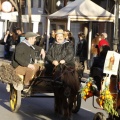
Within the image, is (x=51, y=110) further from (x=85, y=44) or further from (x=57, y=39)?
(x=85, y=44)

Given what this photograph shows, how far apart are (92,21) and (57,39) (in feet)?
46.1

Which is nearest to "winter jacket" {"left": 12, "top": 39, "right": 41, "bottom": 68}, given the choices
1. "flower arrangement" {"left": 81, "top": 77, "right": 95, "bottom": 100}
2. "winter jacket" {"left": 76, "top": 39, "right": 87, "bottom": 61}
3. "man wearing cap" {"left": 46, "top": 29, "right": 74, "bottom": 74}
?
"man wearing cap" {"left": 46, "top": 29, "right": 74, "bottom": 74}

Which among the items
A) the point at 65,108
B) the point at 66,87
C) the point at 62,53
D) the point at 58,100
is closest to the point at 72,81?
the point at 66,87

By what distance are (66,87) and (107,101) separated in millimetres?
2345

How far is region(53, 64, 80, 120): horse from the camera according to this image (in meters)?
10.5

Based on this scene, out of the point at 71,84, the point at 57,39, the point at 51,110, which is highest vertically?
the point at 57,39

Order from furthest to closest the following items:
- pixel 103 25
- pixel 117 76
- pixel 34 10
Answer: pixel 34 10 → pixel 103 25 → pixel 117 76

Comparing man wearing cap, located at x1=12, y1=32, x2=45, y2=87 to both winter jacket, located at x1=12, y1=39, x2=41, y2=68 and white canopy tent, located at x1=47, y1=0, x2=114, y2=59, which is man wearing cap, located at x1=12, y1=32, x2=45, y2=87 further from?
white canopy tent, located at x1=47, y1=0, x2=114, y2=59

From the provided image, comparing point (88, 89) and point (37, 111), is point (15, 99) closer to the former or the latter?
point (37, 111)

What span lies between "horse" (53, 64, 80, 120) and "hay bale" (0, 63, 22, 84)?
1.16 metres

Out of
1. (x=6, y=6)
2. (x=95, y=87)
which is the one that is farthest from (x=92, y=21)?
(x=95, y=87)

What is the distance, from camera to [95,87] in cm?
925

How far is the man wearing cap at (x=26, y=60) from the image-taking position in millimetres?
11953

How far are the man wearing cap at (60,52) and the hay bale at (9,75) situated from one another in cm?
90
